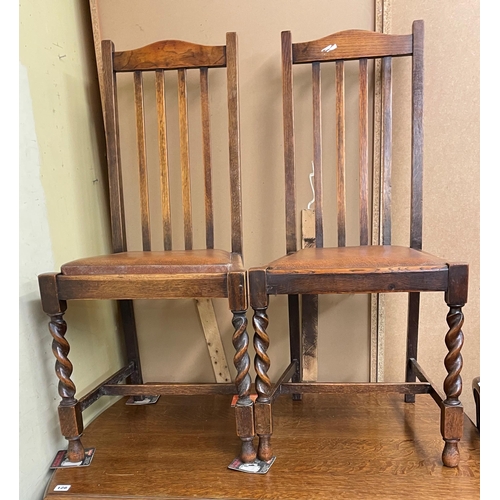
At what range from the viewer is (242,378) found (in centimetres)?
93

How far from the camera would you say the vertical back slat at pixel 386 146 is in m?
1.17

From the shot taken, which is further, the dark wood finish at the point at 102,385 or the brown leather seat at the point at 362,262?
the dark wood finish at the point at 102,385

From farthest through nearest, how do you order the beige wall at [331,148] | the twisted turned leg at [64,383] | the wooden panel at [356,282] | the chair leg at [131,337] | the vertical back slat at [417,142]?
the chair leg at [131,337] < the beige wall at [331,148] < the vertical back slat at [417,142] < the twisted turned leg at [64,383] < the wooden panel at [356,282]

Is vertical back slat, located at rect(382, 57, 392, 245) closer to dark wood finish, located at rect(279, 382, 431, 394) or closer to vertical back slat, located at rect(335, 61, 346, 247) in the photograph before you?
vertical back slat, located at rect(335, 61, 346, 247)

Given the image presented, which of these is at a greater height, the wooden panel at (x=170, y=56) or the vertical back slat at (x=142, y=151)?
the wooden panel at (x=170, y=56)

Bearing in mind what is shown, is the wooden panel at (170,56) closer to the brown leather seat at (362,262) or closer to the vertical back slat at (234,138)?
the vertical back slat at (234,138)

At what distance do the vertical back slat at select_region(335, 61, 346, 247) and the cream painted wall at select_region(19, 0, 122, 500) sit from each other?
748 mm

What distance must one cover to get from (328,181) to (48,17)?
90cm

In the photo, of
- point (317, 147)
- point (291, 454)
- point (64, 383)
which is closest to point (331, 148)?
point (317, 147)

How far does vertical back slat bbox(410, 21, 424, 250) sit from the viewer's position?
1.14m

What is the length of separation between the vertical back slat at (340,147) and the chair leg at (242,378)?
42 cm

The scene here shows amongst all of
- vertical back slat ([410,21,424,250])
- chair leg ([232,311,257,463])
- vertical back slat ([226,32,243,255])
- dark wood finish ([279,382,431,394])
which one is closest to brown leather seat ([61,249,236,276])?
chair leg ([232,311,257,463])

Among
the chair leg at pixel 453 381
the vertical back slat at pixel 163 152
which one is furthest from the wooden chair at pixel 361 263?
the vertical back slat at pixel 163 152
